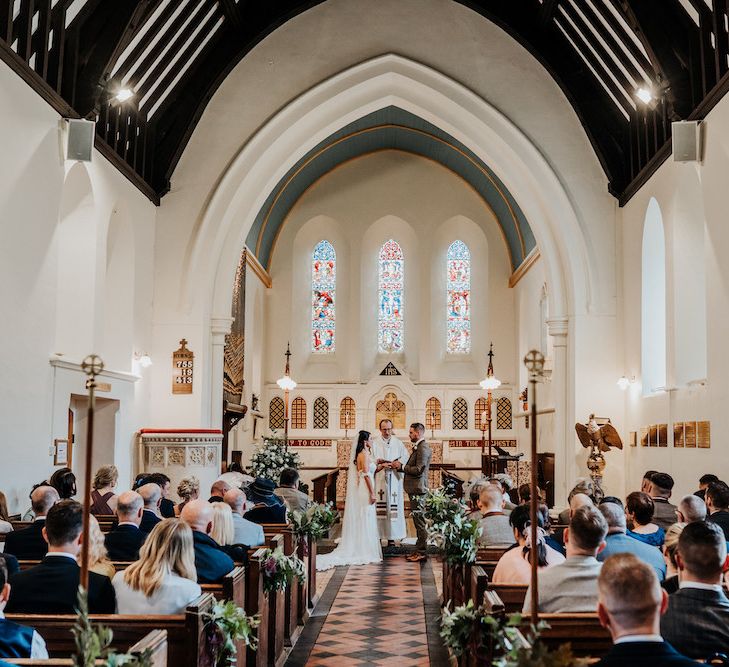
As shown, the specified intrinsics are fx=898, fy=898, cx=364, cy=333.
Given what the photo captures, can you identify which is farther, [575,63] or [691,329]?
[575,63]

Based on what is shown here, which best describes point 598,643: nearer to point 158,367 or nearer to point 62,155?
point 62,155

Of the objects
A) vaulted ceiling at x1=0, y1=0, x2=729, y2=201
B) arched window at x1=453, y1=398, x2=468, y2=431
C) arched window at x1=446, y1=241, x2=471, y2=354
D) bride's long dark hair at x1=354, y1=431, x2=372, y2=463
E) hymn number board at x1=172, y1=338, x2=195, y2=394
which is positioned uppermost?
vaulted ceiling at x1=0, y1=0, x2=729, y2=201

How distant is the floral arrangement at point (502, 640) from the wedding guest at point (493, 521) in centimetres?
199

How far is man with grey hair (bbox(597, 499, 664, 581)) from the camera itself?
450cm

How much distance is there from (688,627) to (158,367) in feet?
34.0

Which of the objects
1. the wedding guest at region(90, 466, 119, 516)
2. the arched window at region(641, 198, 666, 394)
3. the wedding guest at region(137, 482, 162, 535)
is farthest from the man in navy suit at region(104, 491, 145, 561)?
the arched window at region(641, 198, 666, 394)

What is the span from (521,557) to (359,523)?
5.98 m

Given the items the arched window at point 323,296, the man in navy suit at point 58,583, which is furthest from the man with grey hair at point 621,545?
the arched window at point 323,296

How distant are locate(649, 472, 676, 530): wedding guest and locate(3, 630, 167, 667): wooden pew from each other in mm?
4666

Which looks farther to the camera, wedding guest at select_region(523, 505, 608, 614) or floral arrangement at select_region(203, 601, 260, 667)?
wedding guest at select_region(523, 505, 608, 614)

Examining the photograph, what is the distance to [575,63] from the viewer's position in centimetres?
1261

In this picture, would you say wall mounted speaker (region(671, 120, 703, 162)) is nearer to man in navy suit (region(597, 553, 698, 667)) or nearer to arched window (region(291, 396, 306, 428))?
man in navy suit (region(597, 553, 698, 667))

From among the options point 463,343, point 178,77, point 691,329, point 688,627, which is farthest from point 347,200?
point 688,627

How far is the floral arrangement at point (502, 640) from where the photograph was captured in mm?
2270
